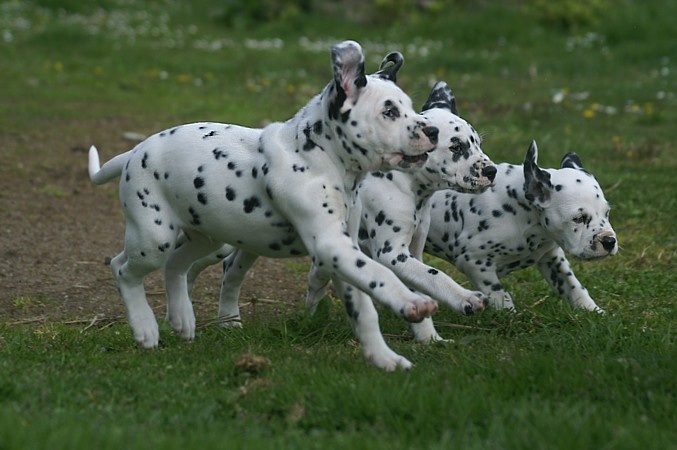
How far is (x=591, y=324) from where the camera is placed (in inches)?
225

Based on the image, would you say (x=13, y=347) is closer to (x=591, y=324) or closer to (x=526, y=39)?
(x=591, y=324)

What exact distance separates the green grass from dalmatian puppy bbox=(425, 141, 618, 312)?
0.24 m

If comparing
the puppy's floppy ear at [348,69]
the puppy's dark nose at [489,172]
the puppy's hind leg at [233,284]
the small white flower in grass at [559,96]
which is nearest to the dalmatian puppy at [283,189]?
the puppy's floppy ear at [348,69]

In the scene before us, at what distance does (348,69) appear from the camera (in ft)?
16.5

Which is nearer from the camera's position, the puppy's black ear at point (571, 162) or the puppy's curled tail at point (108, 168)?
the puppy's curled tail at point (108, 168)

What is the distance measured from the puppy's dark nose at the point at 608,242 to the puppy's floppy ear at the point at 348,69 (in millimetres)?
1865

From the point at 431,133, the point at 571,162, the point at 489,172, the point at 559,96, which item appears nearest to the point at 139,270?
the point at 431,133

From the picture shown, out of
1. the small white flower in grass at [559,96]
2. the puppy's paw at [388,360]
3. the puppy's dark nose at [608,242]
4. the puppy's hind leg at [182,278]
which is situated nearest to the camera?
the puppy's paw at [388,360]

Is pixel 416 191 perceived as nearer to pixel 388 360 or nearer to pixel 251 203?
pixel 251 203

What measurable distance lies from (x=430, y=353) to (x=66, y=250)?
12.1 ft

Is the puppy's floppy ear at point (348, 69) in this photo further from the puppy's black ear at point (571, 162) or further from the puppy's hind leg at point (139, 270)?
the puppy's black ear at point (571, 162)

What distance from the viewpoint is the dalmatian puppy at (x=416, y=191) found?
5934 mm

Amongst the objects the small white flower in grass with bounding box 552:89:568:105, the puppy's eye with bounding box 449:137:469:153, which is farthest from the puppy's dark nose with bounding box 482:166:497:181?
the small white flower in grass with bounding box 552:89:568:105

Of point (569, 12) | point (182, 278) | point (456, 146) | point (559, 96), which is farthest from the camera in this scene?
point (569, 12)
